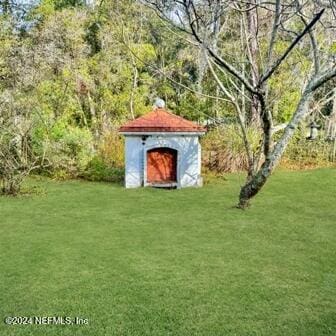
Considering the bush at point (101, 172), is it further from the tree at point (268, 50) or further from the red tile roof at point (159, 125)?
the tree at point (268, 50)

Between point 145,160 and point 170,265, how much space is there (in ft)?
19.9

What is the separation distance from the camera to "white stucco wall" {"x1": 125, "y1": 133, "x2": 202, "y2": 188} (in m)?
11.8

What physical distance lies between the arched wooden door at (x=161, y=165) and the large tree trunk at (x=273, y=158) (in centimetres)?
319

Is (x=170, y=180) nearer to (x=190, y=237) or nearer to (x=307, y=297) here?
(x=190, y=237)

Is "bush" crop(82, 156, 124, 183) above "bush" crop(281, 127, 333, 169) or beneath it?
beneath

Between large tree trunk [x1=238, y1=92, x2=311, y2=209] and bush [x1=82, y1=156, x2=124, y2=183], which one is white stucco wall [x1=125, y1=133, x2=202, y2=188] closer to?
bush [x1=82, y1=156, x2=124, y2=183]

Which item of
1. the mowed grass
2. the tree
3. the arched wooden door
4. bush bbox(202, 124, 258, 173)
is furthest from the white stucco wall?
the tree

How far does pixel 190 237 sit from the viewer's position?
285 inches

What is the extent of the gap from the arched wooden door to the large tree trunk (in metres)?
3.19

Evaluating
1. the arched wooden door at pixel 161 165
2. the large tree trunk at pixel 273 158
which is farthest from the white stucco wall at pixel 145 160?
the large tree trunk at pixel 273 158

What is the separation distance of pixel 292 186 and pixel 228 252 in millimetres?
5726

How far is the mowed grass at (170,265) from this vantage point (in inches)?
176

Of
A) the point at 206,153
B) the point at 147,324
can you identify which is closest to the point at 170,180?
the point at 206,153

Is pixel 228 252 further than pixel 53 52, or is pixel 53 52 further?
pixel 53 52
